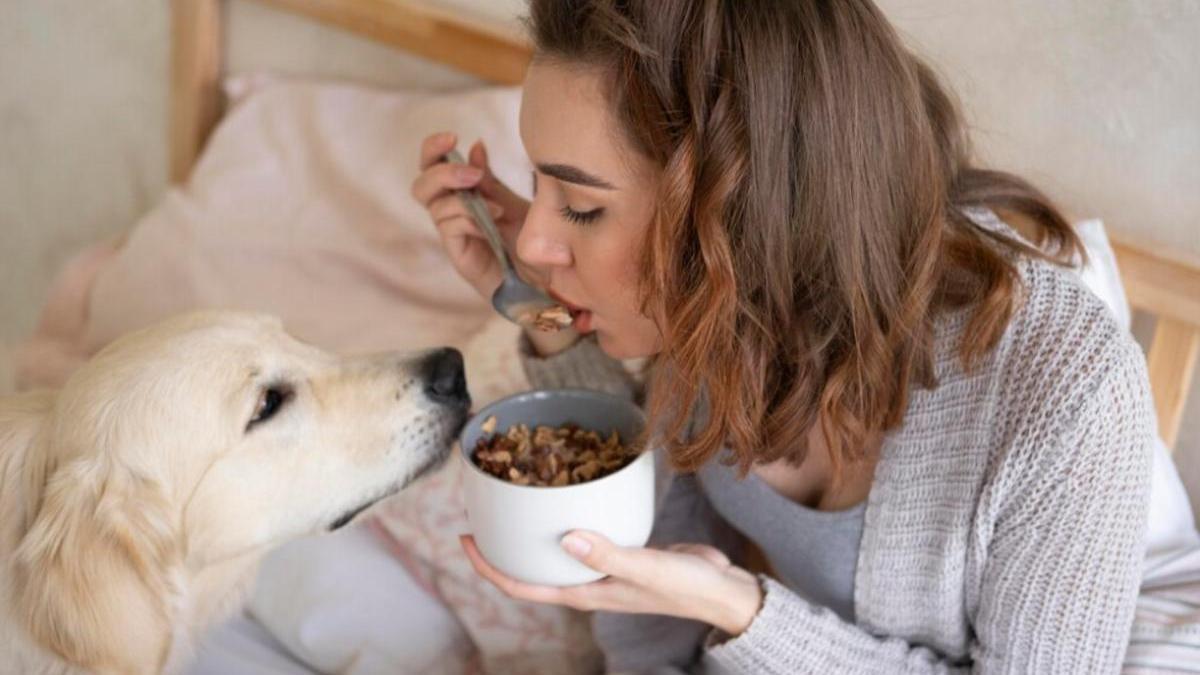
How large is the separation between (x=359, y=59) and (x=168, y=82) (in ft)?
1.92

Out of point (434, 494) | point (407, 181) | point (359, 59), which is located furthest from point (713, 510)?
point (359, 59)

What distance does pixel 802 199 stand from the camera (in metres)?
0.97

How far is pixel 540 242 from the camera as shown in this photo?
106 centimetres

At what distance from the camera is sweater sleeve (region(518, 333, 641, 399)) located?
140 centimetres

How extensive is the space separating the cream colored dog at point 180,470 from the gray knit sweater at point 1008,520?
43 centimetres

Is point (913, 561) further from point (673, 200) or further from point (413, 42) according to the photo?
point (413, 42)

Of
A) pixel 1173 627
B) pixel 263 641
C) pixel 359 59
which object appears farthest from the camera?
pixel 359 59

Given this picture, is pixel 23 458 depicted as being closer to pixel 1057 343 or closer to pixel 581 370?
pixel 581 370

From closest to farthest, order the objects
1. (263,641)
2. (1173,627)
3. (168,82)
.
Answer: (1173,627) → (263,641) → (168,82)

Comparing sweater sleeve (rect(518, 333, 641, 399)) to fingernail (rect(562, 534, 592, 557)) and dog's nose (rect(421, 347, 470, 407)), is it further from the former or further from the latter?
fingernail (rect(562, 534, 592, 557))

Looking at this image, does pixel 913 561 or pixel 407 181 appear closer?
pixel 913 561

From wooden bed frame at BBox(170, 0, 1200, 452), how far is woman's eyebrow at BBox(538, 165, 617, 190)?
0.70 m

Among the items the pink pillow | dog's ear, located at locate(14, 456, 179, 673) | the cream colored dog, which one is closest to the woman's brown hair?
the cream colored dog

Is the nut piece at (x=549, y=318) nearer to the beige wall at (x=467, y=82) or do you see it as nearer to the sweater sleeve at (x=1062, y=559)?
the sweater sleeve at (x=1062, y=559)
